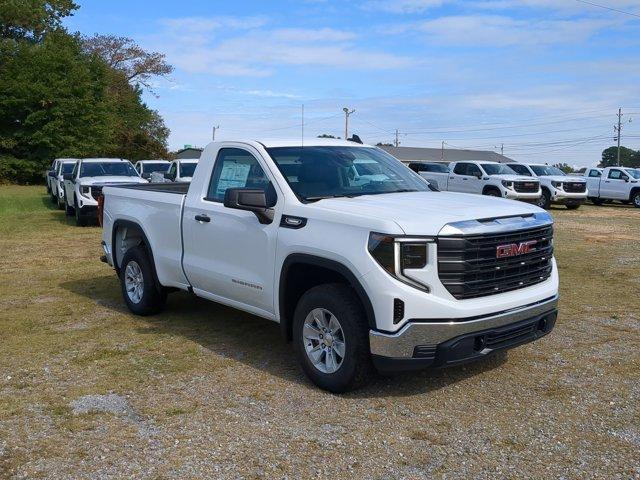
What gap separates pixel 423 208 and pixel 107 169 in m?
15.1

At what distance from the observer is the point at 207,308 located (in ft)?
26.5

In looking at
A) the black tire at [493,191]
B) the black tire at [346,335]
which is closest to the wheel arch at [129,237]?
the black tire at [346,335]

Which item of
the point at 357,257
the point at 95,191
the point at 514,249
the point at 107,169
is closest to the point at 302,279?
the point at 357,257

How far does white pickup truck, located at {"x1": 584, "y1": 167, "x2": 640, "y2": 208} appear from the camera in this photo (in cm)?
2784

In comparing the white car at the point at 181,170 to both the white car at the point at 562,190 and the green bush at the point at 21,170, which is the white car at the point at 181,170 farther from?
the green bush at the point at 21,170

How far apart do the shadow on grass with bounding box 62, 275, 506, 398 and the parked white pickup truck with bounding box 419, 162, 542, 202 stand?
15.7 meters

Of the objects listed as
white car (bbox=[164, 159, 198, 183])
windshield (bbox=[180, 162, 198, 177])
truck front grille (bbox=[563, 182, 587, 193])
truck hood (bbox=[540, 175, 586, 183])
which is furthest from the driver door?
truck front grille (bbox=[563, 182, 587, 193])

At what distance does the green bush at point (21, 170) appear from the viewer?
4444 cm

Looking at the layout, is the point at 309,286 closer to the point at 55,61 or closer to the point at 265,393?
the point at 265,393

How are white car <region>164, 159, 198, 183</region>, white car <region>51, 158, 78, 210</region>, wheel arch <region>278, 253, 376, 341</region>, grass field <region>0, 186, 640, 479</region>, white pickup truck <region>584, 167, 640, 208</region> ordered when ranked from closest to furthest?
grass field <region>0, 186, 640, 479</region> < wheel arch <region>278, 253, 376, 341</region> < white car <region>164, 159, 198, 183</region> < white car <region>51, 158, 78, 210</region> < white pickup truck <region>584, 167, 640, 208</region>

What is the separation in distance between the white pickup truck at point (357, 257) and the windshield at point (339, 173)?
0.05 feet

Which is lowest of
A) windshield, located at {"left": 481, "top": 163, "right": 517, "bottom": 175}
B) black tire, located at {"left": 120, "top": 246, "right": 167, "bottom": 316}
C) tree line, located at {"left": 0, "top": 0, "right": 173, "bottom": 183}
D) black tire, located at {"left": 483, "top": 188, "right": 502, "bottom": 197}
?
black tire, located at {"left": 120, "top": 246, "right": 167, "bottom": 316}

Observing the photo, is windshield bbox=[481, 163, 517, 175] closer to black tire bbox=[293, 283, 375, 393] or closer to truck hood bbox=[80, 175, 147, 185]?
truck hood bbox=[80, 175, 147, 185]

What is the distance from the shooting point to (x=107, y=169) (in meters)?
18.6
